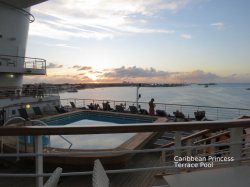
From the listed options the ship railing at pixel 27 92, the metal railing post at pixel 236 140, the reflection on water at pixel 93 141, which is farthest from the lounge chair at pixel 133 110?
the metal railing post at pixel 236 140

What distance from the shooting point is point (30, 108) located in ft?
40.5

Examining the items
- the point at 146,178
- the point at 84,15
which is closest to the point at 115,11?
the point at 84,15

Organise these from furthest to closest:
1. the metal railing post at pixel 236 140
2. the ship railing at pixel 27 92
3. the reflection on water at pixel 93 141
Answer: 1. the ship railing at pixel 27 92
2. the reflection on water at pixel 93 141
3. the metal railing post at pixel 236 140

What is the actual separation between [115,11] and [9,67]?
20.2 ft

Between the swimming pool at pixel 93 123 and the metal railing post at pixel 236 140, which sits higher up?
the metal railing post at pixel 236 140

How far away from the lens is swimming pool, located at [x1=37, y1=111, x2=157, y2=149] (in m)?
7.54

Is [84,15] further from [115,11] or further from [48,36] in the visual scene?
[48,36]

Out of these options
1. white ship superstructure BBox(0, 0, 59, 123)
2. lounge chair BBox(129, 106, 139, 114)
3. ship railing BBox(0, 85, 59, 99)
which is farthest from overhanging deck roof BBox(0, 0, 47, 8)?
lounge chair BBox(129, 106, 139, 114)

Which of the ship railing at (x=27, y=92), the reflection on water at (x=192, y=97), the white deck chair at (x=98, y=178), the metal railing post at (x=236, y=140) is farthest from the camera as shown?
the reflection on water at (x=192, y=97)

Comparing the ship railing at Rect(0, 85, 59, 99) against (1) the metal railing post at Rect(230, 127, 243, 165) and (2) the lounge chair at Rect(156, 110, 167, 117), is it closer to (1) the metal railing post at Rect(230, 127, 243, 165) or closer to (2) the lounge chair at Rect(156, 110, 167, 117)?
(2) the lounge chair at Rect(156, 110, 167, 117)

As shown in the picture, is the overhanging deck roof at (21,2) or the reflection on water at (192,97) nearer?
the overhanging deck roof at (21,2)

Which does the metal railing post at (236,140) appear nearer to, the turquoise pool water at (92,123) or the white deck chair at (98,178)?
the white deck chair at (98,178)

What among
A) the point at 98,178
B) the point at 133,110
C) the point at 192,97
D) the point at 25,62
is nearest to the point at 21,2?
the point at 25,62

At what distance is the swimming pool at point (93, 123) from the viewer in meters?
7.54
